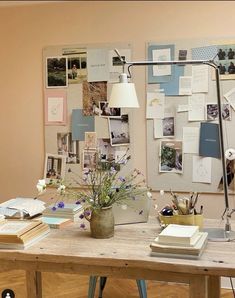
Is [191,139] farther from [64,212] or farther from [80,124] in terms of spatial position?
[64,212]

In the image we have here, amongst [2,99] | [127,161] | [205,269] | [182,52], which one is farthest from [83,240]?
[2,99]

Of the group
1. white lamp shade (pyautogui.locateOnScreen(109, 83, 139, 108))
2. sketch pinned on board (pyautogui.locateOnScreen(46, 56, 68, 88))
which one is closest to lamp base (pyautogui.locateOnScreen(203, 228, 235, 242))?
white lamp shade (pyautogui.locateOnScreen(109, 83, 139, 108))

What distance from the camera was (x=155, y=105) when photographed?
337cm

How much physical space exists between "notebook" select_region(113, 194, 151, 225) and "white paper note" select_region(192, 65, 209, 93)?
123cm

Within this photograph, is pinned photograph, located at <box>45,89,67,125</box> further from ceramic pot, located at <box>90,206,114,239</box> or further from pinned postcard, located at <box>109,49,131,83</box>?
ceramic pot, located at <box>90,206,114,239</box>

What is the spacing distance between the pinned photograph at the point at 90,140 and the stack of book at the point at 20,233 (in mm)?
1360

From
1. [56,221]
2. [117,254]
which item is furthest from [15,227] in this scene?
[117,254]

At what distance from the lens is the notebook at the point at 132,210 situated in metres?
2.31

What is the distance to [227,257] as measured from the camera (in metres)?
1.84

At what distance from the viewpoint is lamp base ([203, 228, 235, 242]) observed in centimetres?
207

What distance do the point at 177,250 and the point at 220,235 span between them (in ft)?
1.19

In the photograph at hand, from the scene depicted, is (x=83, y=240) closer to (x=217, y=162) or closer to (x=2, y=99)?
(x=217, y=162)

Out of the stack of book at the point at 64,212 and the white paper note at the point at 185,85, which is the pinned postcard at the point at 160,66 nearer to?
the white paper note at the point at 185,85

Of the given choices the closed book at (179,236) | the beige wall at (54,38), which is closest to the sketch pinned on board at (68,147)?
the beige wall at (54,38)
